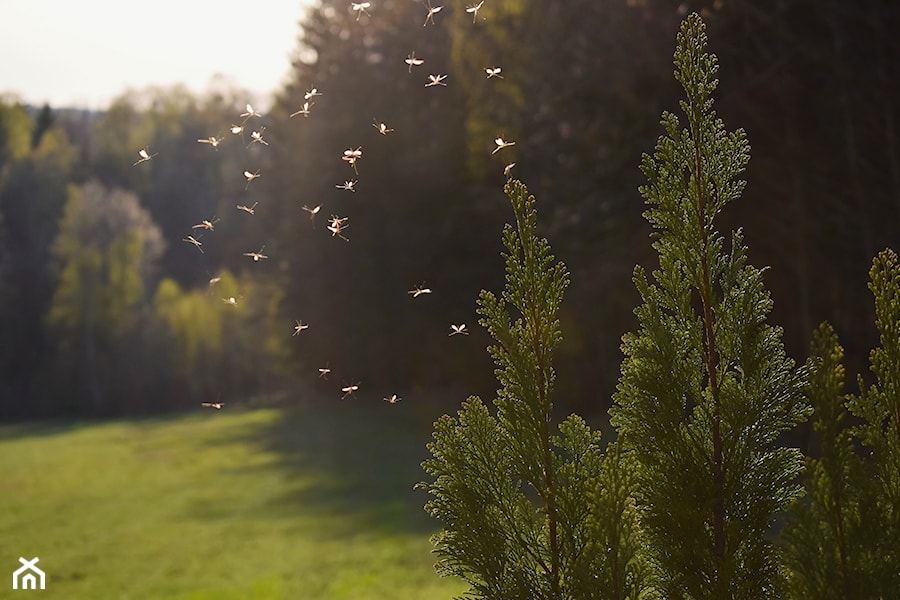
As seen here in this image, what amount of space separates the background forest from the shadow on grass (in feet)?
4.62

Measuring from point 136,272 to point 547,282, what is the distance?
41.2m

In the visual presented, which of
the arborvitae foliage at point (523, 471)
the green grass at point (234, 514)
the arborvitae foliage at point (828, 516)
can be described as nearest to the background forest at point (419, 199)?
the arborvitae foliage at point (523, 471)

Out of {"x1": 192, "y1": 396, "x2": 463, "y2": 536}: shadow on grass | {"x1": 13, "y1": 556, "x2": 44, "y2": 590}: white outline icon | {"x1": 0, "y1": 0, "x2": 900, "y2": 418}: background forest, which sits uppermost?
{"x1": 0, "y1": 0, "x2": 900, "y2": 418}: background forest

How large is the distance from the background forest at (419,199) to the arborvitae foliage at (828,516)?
2164mm

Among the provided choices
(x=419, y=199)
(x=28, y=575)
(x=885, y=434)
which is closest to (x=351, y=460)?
(x=28, y=575)

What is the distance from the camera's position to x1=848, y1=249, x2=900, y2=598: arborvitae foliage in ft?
8.34

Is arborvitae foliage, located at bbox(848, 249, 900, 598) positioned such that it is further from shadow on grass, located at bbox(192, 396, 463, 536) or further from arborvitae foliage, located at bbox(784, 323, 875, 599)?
shadow on grass, located at bbox(192, 396, 463, 536)

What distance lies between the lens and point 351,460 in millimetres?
17969

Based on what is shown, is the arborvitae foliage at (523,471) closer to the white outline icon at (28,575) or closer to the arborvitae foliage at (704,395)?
the arborvitae foliage at (704,395)

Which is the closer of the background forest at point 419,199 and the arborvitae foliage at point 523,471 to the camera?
the arborvitae foliage at point 523,471

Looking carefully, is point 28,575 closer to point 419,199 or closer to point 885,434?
point 885,434

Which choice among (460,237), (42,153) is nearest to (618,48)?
(460,237)

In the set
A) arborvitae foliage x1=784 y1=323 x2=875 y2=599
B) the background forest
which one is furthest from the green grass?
arborvitae foliage x1=784 y1=323 x2=875 y2=599

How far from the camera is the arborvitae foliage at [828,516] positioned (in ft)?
8.21
